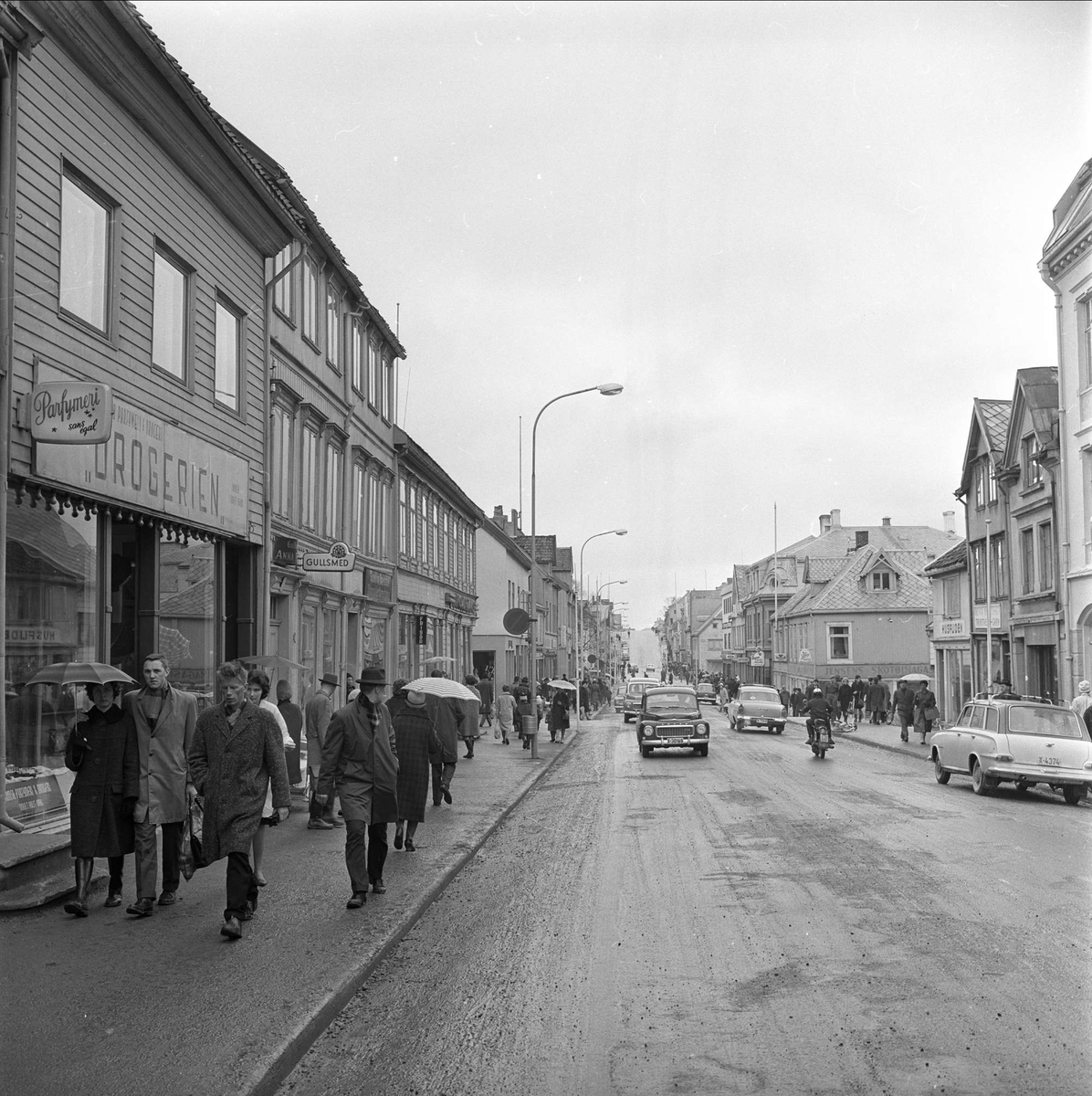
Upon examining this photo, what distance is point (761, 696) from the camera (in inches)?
1655

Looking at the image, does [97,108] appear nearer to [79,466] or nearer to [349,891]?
[79,466]

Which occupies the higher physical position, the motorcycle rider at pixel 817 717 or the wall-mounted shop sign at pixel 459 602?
the wall-mounted shop sign at pixel 459 602

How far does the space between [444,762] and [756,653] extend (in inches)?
2647

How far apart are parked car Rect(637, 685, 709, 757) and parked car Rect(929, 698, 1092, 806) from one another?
8734 mm

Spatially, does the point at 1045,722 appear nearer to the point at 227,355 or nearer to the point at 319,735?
the point at 319,735

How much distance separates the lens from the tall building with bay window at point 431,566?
3042 cm

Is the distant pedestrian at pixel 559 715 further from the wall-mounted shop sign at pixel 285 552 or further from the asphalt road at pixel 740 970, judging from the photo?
the asphalt road at pixel 740 970

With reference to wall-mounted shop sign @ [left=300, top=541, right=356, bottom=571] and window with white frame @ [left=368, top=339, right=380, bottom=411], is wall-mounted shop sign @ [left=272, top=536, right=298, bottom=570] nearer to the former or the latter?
wall-mounted shop sign @ [left=300, top=541, right=356, bottom=571]

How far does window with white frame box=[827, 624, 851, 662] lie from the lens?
6794 cm

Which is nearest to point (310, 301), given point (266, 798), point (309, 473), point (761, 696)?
point (309, 473)

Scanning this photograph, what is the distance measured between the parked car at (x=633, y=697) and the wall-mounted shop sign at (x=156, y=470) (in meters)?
37.8

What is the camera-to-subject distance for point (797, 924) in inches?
326

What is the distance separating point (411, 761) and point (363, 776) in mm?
2524

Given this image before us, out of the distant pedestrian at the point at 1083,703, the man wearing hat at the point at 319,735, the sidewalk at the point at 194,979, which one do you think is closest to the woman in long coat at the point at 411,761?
the sidewalk at the point at 194,979
